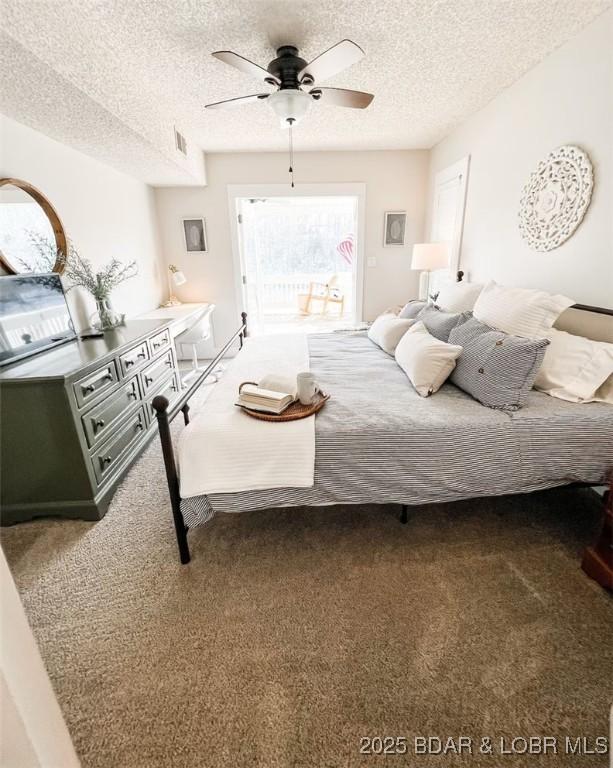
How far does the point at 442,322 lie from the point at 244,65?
6.10ft

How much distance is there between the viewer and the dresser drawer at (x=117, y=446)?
6.52ft

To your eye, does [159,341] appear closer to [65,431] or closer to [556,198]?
[65,431]

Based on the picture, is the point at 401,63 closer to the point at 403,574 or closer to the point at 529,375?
the point at 529,375

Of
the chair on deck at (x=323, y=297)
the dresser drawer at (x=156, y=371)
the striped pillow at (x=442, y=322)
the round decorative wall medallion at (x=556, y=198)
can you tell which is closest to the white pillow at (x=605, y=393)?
the striped pillow at (x=442, y=322)

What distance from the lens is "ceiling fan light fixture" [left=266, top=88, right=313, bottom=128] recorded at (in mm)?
1945

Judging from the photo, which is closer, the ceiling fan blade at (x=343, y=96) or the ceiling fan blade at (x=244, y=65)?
the ceiling fan blade at (x=244, y=65)

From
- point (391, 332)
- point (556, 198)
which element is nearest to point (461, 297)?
point (391, 332)

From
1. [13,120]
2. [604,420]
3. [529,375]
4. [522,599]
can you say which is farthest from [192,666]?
[13,120]

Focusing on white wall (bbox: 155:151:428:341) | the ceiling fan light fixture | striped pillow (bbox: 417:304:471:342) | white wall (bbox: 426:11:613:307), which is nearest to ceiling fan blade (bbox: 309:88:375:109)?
the ceiling fan light fixture

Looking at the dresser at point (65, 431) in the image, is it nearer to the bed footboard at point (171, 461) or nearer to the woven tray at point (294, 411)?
the bed footboard at point (171, 461)

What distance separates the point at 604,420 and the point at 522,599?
88 cm

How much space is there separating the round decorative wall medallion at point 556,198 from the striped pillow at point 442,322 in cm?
77

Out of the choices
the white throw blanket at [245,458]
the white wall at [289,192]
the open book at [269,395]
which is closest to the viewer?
the white throw blanket at [245,458]

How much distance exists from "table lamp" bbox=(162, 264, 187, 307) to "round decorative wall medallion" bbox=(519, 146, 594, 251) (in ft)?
12.1
